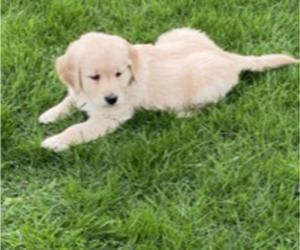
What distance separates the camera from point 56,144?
12.1ft

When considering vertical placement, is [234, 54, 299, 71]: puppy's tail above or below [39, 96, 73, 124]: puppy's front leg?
above

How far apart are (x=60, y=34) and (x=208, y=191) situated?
66.1 inches

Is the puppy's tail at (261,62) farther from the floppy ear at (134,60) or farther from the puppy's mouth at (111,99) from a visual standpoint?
the puppy's mouth at (111,99)

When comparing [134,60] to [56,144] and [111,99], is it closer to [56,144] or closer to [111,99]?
A: [111,99]

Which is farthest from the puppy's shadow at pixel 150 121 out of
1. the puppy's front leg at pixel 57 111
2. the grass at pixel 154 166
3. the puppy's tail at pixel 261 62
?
the puppy's tail at pixel 261 62

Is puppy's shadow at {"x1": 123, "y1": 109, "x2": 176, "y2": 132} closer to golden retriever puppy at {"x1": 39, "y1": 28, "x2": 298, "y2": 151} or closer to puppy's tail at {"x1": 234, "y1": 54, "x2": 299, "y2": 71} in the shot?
golden retriever puppy at {"x1": 39, "y1": 28, "x2": 298, "y2": 151}

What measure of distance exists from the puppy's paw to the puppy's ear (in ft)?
0.83

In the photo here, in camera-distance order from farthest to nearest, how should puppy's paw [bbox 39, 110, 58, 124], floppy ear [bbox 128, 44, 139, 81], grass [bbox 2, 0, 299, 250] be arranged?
puppy's paw [bbox 39, 110, 58, 124] < floppy ear [bbox 128, 44, 139, 81] < grass [bbox 2, 0, 299, 250]

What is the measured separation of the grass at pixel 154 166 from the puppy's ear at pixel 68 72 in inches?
12.0

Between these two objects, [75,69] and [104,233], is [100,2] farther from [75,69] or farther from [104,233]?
[104,233]

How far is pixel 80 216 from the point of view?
3.30 meters

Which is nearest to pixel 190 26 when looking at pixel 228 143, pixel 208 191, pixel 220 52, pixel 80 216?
pixel 220 52

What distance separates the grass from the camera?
3.26 m

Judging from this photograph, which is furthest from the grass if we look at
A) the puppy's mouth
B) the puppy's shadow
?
the puppy's mouth
